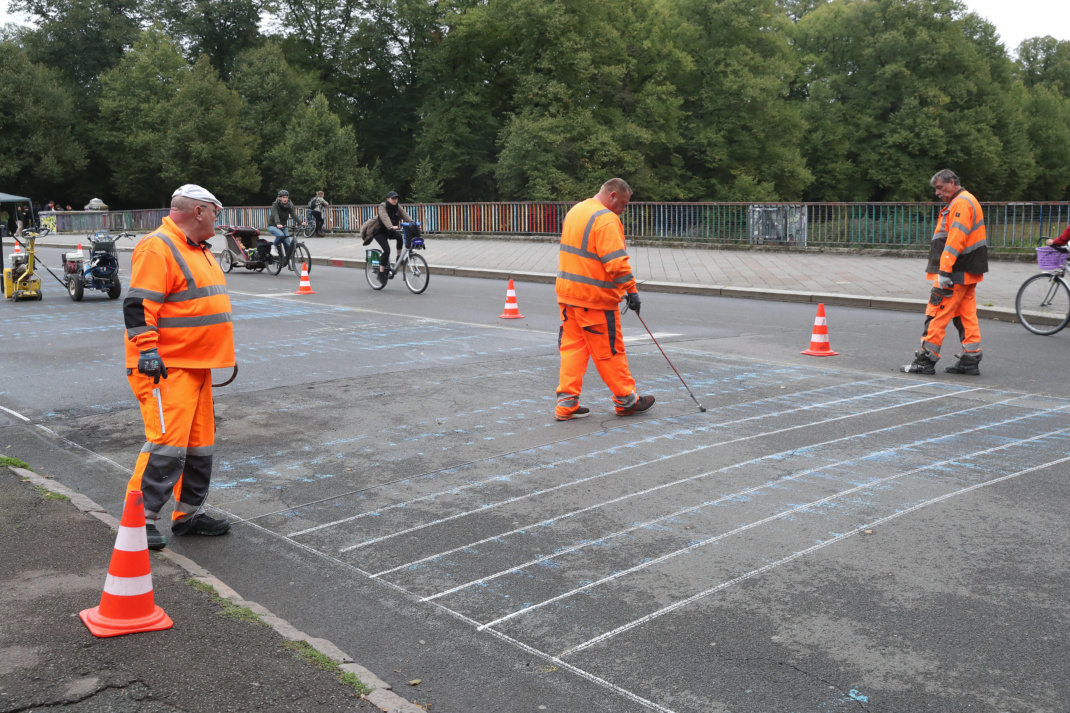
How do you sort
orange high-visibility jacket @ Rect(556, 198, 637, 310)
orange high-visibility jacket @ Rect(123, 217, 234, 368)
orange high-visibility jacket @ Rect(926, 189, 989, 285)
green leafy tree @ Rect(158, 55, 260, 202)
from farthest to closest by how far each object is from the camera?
1. green leafy tree @ Rect(158, 55, 260, 202)
2. orange high-visibility jacket @ Rect(926, 189, 989, 285)
3. orange high-visibility jacket @ Rect(556, 198, 637, 310)
4. orange high-visibility jacket @ Rect(123, 217, 234, 368)

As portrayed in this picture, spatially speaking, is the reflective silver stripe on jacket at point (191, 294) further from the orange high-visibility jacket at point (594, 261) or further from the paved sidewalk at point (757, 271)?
the paved sidewalk at point (757, 271)

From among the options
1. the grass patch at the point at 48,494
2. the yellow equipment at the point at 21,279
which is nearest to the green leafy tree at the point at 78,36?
the yellow equipment at the point at 21,279

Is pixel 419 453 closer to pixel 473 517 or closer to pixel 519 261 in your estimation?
pixel 473 517

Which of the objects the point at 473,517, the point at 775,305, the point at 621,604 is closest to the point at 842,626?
the point at 621,604

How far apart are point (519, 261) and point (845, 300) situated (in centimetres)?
1029

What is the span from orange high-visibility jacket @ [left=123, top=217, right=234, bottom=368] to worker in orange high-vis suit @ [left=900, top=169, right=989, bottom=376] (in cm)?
696

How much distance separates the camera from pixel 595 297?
7.98 m

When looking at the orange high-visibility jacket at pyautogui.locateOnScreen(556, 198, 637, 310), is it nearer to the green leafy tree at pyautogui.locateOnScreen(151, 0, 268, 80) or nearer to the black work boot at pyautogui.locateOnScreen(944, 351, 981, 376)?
the black work boot at pyautogui.locateOnScreen(944, 351, 981, 376)


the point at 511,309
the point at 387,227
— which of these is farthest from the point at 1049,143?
the point at 511,309

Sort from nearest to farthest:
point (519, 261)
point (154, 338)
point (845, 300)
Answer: point (154, 338), point (845, 300), point (519, 261)

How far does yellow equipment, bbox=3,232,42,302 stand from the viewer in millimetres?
16984

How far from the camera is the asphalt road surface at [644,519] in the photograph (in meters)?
3.81

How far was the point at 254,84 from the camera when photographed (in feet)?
209

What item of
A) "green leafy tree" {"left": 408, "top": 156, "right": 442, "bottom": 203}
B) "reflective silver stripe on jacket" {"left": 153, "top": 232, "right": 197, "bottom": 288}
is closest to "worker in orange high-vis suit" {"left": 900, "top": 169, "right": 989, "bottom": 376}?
"reflective silver stripe on jacket" {"left": 153, "top": 232, "right": 197, "bottom": 288}
